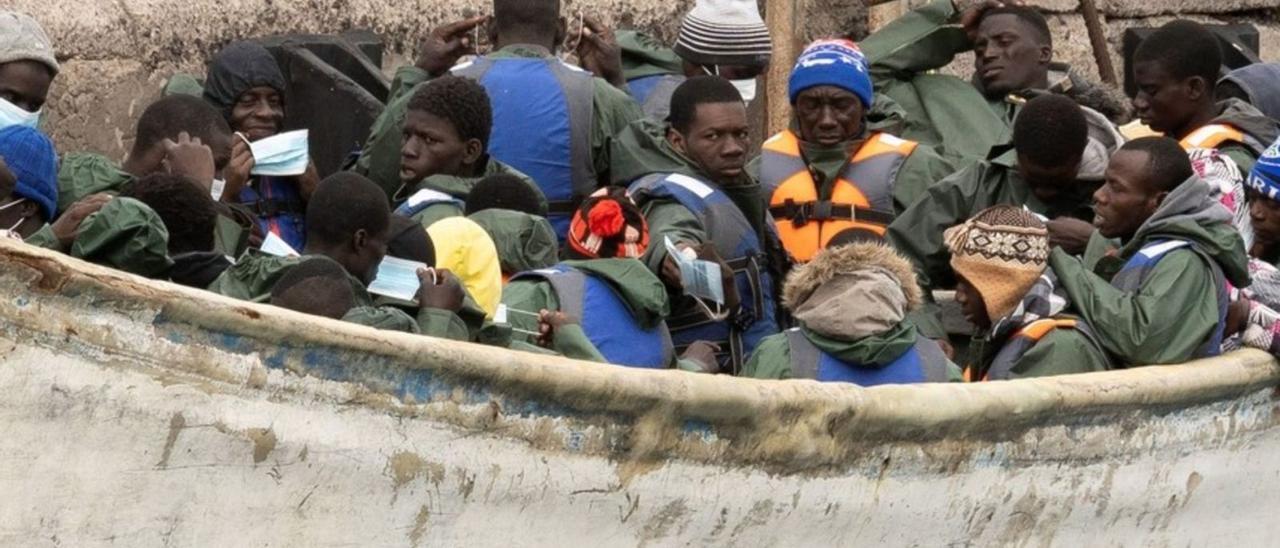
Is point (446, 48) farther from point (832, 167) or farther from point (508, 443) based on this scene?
point (508, 443)

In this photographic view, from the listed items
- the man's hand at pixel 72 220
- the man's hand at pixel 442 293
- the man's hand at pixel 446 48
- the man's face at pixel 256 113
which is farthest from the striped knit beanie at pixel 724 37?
the man's hand at pixel 72 220

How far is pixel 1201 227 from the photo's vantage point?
585 cm

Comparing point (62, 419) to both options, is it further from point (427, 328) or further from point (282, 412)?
point (427, 328)

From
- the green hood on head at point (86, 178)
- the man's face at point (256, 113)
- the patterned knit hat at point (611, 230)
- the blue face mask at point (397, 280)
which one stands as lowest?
the man's face at point (256, 113)

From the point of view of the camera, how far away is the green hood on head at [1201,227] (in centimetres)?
584

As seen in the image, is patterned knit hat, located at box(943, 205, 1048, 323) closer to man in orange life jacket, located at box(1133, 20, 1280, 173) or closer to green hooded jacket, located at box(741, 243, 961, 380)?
green hooded jacket, located at box(741, 243, 961, 380)

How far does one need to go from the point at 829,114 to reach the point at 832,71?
113mm

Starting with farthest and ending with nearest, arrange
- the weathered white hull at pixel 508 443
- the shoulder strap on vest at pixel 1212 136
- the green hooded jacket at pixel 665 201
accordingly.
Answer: the shoulder strap on vest at pixel 1212 136 → the green hooded jacket at pixel 665 201 → the weathered white hull at pixel 508 443

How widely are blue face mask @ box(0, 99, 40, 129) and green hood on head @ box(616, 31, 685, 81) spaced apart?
2430 millimetres

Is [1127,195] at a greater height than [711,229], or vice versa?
[1127,195]

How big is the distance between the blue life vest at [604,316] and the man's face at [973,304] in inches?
26.5

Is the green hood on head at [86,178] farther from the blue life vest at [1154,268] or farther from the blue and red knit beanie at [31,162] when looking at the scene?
the blue life vest at [1154,268]

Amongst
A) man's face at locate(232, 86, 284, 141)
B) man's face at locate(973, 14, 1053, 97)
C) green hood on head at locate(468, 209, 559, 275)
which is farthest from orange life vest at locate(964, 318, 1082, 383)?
man's face at locate(973, 14, 1053, 97)

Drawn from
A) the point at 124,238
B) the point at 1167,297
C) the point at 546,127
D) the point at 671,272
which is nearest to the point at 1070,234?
the point at 1167,297
